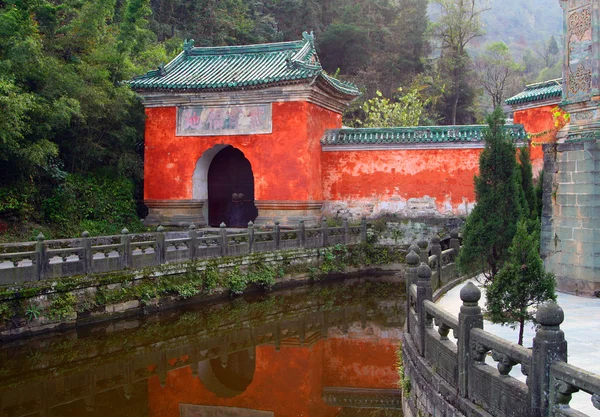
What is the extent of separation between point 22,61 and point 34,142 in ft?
6.65

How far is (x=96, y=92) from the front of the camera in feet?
50.4

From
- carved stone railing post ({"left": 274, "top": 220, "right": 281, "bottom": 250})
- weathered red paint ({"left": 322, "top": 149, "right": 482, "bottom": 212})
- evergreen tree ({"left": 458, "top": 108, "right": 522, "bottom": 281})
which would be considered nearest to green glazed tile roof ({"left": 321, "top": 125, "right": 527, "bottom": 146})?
weathered red paint ({"left": 322, "top": 149, "right": 482, "bottom": 212})

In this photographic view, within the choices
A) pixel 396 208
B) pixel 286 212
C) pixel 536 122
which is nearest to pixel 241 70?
pixel 286 212

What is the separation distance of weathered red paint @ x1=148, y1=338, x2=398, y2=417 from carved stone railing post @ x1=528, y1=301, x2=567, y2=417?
4117 millimetres

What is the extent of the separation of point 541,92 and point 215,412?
42.6 feet

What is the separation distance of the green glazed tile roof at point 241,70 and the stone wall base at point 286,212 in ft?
11.4

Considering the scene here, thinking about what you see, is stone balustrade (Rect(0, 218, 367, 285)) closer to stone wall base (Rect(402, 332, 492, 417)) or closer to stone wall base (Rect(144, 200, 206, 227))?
stone wall base (Rect(144, 200, 206, 227))

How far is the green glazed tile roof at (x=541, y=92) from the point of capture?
15875 millimetres

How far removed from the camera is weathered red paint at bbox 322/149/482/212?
1697 centimetres

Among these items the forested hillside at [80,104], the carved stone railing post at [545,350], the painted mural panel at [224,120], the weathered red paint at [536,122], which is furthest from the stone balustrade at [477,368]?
the painted mural panel at [224,120]

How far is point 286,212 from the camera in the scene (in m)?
17.0

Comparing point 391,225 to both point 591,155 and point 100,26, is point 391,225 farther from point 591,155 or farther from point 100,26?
point 100,26

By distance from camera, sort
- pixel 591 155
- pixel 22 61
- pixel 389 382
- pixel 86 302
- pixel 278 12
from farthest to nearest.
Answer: pixel 278 12, pixel 22 61, pixel 86 302, pixel 591 155, pixel 389 382

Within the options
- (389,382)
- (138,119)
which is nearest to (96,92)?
(138,119)
